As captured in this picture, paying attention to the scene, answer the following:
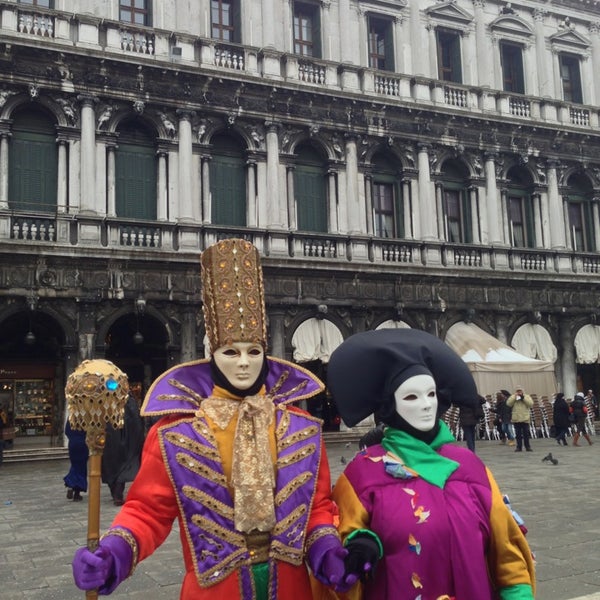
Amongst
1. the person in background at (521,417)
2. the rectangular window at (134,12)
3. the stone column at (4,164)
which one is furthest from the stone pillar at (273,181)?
the person in background at (521,417)

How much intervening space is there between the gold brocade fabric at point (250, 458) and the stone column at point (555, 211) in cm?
2109

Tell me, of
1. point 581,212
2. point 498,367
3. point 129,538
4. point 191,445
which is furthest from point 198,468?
point 581,212

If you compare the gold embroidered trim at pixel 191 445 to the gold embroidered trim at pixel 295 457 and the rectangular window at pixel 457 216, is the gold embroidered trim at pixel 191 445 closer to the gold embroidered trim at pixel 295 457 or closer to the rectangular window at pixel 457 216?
the gold embroidered trim at pixel 295 457

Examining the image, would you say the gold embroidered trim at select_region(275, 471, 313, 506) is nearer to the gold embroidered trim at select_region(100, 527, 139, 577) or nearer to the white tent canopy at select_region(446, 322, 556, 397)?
the gold embroidered trim at select_region(100, 527, 139, 577)

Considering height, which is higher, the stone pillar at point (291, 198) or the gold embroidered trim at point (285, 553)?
the stone pillar at point (291, 198)

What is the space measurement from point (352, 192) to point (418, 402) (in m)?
17.2

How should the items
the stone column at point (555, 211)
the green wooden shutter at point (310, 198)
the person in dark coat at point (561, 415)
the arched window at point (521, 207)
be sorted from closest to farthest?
the person in dark coat at point (561, 415), the green wooden shutter at point (310, 198), the stone column at point (555, 211), the arched window at point (521, 207)

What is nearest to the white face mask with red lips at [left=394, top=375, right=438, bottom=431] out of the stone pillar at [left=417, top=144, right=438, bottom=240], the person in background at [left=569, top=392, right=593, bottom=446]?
the person in background at [left=569, top=392, right=593, bottom=446]

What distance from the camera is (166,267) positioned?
17.0 m

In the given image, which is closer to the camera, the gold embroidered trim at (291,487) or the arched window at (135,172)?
the gold embroidered trim at (291,487)

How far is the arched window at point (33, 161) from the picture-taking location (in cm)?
1669

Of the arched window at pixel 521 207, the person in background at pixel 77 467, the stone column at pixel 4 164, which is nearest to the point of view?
the person in background at pixel 77 467

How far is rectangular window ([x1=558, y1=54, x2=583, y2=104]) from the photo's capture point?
24.7 metres

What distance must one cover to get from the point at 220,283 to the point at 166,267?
45.2ft
